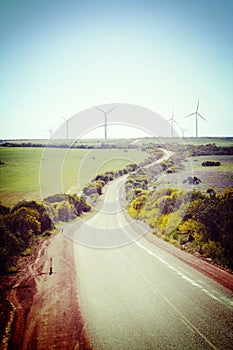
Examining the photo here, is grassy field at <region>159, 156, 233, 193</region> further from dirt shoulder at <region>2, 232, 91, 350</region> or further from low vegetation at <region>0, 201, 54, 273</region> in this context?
dirt shoulder at <region>2, 232, 91, 350</region>

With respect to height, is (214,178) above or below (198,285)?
above

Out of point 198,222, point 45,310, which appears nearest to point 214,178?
point 198,222

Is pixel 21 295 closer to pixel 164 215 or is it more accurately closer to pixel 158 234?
pixel 158 234

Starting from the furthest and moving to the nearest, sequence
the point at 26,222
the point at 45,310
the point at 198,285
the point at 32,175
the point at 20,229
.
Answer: the point at 32,175 < the point at 26,222 < the point at 20,229 < the point at 198,285 < the point at 45,310

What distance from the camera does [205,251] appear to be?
15.8 m

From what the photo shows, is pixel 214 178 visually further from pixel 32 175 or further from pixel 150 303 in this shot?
pixel 32 175

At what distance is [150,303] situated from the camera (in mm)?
9984

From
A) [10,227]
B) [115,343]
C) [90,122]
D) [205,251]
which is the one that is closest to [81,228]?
[10,227]

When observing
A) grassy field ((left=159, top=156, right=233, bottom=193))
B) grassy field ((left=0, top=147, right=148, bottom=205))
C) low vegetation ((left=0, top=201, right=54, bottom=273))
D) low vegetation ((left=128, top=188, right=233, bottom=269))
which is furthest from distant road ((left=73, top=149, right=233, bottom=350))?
grassy field ((left=0, top=147, right=148, bottom=205))

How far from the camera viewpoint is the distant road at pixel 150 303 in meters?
7.60

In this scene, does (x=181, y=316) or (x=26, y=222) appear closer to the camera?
(x=181, y=316)

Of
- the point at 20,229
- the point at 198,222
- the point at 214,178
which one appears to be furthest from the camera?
the point at 214,178

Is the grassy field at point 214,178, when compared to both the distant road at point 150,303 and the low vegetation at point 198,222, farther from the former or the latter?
the distant road at point 150,303

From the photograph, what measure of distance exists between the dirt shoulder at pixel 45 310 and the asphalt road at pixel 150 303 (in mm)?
434
